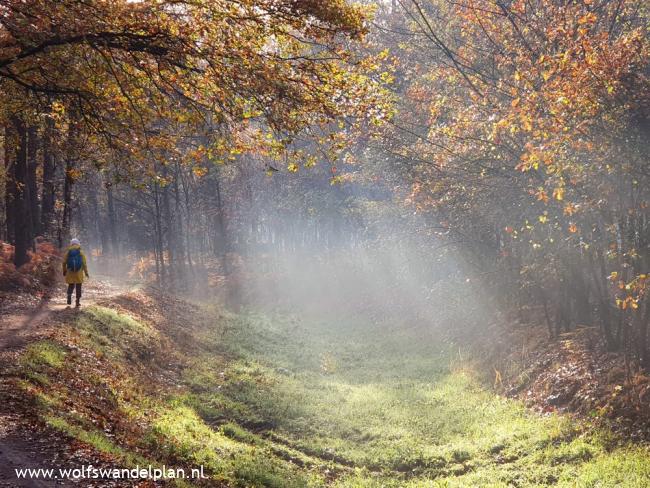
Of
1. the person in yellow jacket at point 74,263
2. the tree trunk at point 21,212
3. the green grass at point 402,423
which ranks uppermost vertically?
the tree trunk at point 21,212

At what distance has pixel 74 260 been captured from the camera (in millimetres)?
17406

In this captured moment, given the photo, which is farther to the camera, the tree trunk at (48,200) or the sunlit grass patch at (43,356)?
the tree trunk at (48,200)

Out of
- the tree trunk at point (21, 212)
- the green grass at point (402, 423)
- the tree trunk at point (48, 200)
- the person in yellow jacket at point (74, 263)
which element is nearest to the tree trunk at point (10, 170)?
the tree trunk at point (21, 212)

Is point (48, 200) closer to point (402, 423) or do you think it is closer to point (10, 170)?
point (10, 170)

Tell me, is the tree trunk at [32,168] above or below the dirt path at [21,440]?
above

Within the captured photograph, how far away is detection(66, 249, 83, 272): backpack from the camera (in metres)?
17.3

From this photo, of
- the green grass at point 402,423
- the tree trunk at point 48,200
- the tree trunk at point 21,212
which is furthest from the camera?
the tree trunk at point 48,200

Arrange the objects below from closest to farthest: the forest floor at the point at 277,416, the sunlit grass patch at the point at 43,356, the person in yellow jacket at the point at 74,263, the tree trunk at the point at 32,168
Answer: the forest floor at the point at 277,416
the sunlit grass patch at the point at 43,356
the person in yellow jacket at the point at 74,263
the tree trunk at the point at 32,168

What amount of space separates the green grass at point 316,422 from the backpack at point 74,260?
143 cm

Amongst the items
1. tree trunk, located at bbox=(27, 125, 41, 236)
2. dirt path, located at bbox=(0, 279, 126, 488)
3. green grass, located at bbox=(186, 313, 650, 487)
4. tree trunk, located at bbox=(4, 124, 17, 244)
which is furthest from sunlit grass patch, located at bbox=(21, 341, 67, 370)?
tree trunk, located at bbox=(27, 125, 41, 236)

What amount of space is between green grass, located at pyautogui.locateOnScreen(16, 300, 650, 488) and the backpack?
143 cm

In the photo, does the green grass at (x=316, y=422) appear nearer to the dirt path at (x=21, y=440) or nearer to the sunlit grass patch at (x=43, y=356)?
the sunlit grass patch at (x=43, y=356)

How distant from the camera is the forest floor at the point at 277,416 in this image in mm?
9727

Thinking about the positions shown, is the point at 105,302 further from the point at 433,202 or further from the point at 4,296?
the point at 433,202
